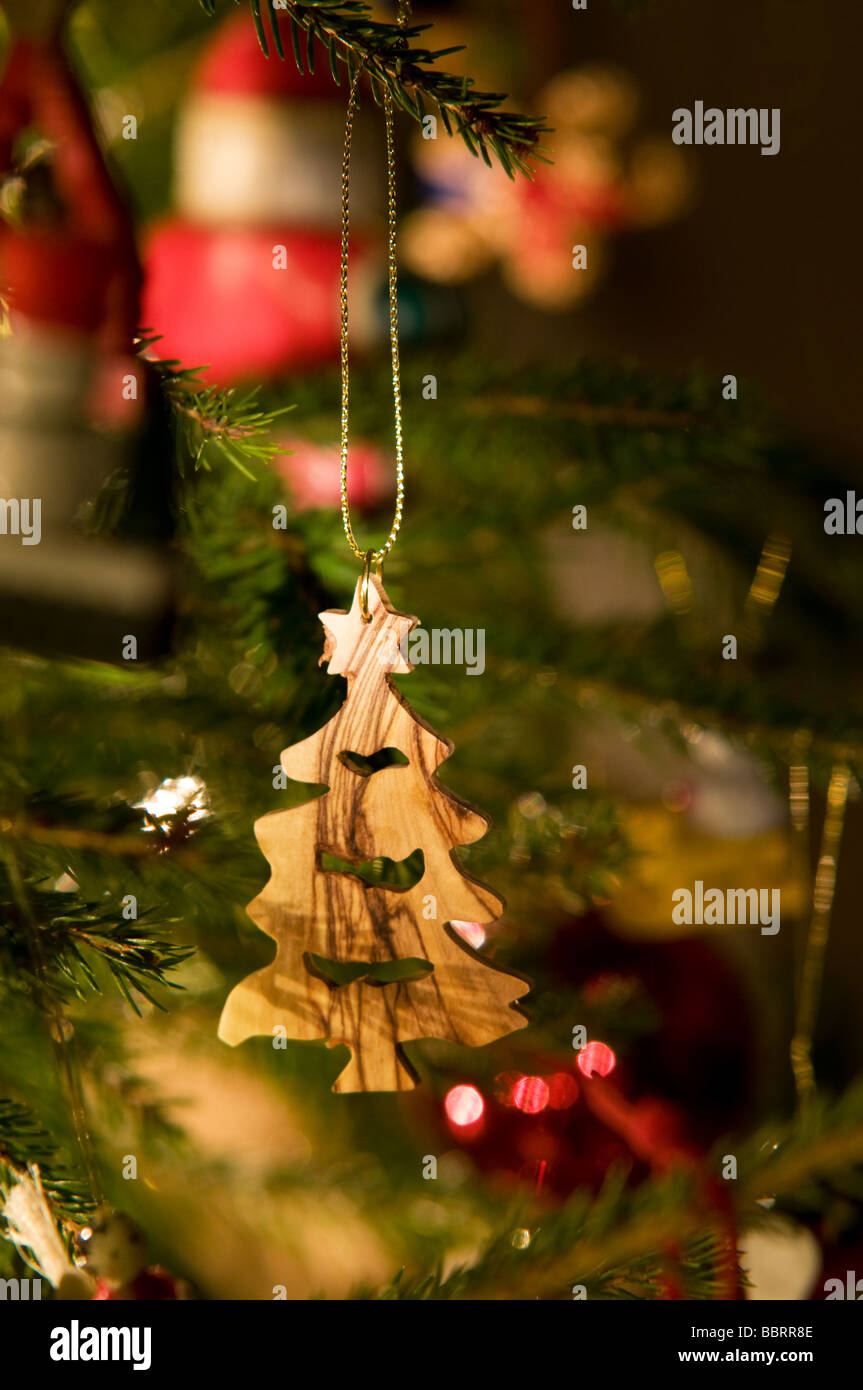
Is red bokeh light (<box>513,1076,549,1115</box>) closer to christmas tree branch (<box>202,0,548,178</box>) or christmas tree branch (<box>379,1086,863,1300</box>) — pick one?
christmas tree branch (<box>379,1086,863,1300</box>)

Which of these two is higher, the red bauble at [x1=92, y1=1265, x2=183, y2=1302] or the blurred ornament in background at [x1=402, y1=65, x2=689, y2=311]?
the blurred ornament in background at [x1=402, y1=65, x2=689, y2=311]

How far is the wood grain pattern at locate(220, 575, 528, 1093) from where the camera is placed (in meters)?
0.44

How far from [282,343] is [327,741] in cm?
56

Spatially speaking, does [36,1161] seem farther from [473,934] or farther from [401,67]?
[401,67]

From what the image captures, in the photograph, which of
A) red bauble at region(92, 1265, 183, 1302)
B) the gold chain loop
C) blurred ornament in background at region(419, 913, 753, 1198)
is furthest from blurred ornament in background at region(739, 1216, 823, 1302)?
the gold chain loop

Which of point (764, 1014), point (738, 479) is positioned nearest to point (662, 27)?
point (738, 479)

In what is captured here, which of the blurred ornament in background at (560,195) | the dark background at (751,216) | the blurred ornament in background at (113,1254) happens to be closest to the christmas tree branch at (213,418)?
the blurred ornament in background at (113,1254)

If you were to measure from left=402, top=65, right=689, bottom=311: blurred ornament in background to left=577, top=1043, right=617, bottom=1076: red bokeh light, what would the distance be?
2.82 feet

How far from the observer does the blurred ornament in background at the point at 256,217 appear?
0.85 m

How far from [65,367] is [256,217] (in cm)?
44

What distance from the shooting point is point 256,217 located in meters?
Result: 0.86

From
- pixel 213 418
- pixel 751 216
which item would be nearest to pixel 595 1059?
pixel 213 418
